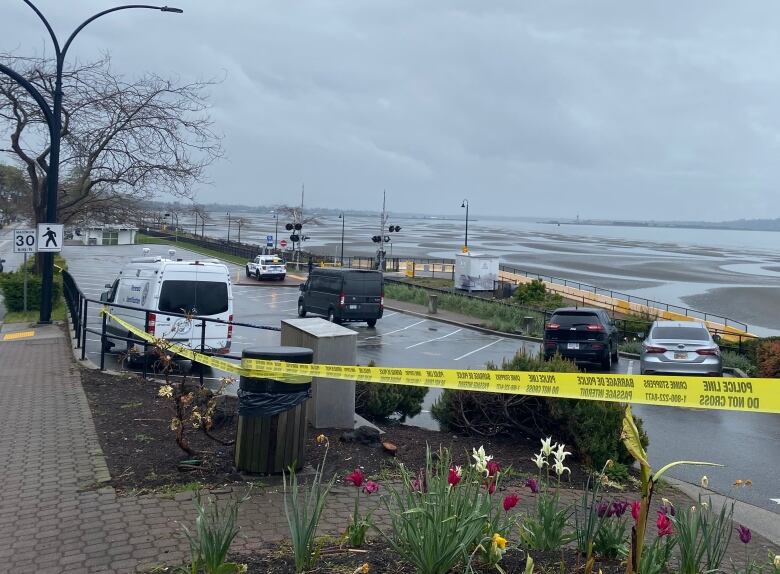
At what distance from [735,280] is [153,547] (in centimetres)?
7203

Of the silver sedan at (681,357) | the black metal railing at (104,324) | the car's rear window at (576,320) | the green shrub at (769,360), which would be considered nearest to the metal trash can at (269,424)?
the black metal railing at (104,324)

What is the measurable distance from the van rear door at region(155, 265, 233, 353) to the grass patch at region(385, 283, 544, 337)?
540 inches

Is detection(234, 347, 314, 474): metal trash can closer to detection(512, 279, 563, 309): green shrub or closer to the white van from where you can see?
the white van

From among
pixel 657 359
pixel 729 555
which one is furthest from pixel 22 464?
pixel 657 359

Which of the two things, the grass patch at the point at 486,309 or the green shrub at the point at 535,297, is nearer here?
the grass patch at the point at 486,309

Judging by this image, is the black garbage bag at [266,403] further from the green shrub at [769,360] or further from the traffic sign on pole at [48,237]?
the traffic sign on pole at [48,237]

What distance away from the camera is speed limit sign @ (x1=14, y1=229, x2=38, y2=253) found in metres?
22.0

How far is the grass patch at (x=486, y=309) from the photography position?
98.9 ft

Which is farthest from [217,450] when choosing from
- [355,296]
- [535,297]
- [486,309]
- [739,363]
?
[535,297]

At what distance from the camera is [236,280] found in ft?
169

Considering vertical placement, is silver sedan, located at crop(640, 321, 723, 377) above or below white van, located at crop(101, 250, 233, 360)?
below

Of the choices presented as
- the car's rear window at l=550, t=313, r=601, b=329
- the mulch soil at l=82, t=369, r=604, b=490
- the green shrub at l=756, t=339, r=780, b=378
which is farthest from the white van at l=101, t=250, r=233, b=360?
the green shrub at l=756, t=339, r=780, b=378

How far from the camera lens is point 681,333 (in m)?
19.1

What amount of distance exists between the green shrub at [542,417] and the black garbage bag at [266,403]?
2.55m
